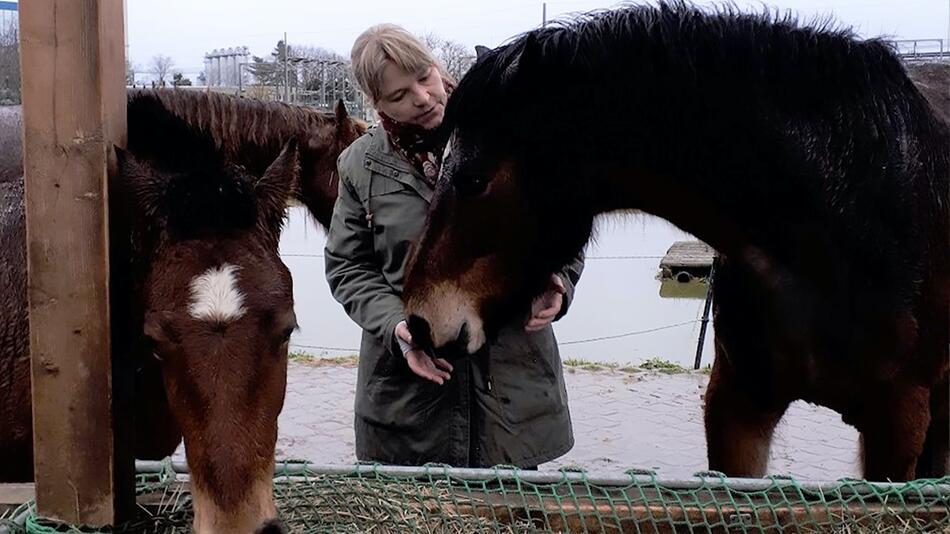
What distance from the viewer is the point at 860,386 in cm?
275

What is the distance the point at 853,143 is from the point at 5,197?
8.93 ft

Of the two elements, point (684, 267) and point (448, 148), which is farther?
point (684, 267)

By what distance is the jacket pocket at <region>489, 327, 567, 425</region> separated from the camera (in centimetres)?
286

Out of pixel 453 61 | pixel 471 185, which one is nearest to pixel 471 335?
pixel 471 185

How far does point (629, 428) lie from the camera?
570 cm

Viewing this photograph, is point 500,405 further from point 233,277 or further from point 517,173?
point 233,277

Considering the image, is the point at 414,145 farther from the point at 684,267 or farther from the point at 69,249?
the point at 684,267

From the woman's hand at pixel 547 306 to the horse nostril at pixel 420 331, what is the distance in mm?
358

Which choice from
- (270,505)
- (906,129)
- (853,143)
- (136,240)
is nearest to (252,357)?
(270,505)

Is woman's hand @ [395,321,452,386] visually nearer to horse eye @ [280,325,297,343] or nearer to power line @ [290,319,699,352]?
horse eye @ [280,325,297,343]

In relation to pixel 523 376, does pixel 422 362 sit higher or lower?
higher

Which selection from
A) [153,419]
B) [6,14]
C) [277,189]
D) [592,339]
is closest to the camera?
[277,189]

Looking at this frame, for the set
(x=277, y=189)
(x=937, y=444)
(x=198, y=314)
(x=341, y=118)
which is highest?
(x=341, y=118)

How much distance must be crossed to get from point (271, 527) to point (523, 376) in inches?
49.0
